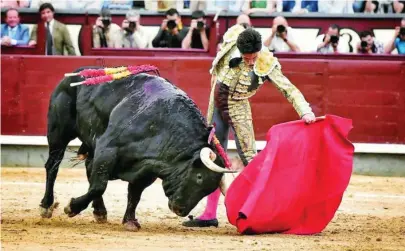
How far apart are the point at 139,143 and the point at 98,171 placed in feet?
0.95

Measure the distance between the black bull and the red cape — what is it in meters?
Answer: 0.30

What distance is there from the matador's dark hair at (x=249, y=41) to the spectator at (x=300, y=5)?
5.15 meters

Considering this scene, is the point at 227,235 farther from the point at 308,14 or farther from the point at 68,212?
the point at 308,14

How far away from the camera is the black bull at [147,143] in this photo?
261 inches

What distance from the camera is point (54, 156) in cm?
766

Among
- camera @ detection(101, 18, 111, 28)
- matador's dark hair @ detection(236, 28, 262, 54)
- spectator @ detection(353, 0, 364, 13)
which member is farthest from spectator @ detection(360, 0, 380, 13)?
matador's dark hair @ detection(236, 28, 262, 54)

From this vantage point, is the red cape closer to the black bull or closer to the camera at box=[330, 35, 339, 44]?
the black bull

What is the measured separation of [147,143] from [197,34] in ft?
15.9

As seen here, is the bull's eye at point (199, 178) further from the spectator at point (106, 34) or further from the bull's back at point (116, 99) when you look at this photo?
the spectator at point (106, 34)

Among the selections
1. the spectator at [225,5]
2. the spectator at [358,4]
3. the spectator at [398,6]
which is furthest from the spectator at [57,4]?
the spectator at [398,6]

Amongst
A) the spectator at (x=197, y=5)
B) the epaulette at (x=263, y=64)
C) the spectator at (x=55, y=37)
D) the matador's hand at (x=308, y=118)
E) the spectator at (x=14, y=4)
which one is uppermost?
the epaulette at (x=263, y=64)

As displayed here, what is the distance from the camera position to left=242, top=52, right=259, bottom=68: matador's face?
6816 millimetres

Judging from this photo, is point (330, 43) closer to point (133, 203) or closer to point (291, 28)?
point (291, 28)

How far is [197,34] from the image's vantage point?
452 inches
